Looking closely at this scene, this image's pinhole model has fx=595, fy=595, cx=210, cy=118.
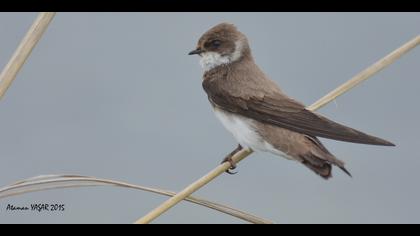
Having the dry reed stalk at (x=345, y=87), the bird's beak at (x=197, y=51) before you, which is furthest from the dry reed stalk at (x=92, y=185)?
the bird's beak at (x=197, y=51)

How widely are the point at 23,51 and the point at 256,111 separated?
117 centimetres

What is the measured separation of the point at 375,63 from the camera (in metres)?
1.93

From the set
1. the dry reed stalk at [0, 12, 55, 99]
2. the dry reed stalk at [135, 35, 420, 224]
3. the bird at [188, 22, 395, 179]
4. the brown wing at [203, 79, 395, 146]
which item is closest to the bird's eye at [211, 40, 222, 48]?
the bird at [188, 22, 395, 179]

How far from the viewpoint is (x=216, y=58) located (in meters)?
2.95

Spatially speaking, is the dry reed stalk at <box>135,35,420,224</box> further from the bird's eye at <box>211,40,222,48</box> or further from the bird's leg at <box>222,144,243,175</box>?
the bird's eye at <box>211,40,222,48</box>

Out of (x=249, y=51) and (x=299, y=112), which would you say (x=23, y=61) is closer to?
(x=299, y=112)

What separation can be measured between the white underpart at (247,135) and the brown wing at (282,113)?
0.03m

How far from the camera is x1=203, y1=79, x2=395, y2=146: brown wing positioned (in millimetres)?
2066

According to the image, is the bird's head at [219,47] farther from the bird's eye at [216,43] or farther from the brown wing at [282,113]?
the brown wing at [282,113]

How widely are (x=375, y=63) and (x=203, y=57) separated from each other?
1195 millimetres

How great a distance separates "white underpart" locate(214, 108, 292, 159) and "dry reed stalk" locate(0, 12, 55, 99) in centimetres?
108

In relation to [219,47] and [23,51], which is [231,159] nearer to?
[219,47]

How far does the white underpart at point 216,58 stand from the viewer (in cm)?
295

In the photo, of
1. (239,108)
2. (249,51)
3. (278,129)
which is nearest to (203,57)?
(249,51)
